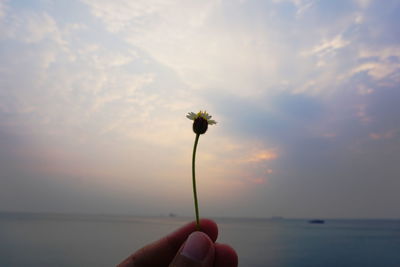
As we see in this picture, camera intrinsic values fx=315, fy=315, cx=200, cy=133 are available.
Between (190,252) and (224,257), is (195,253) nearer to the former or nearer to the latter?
(190,252)

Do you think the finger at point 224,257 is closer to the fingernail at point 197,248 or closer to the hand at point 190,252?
the hand at point 190,252

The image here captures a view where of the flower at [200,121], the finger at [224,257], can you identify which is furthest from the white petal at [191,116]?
the finger at [224,257]

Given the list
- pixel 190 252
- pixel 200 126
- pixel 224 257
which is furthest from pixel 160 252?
pixel 200 126

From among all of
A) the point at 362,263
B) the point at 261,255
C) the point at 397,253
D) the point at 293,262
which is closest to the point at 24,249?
the point at 261,255

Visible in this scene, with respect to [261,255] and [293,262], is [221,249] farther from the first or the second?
[261,255]

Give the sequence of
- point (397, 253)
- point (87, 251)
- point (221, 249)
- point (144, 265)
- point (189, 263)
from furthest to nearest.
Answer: point (397, 253) → point (87, 251) → point (144, 265) → point (221, 249) → point (189, 263)

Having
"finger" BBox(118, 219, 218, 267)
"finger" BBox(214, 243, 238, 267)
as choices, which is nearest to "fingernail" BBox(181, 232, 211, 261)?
"finger" BBox(214, 243, 238, 267)
